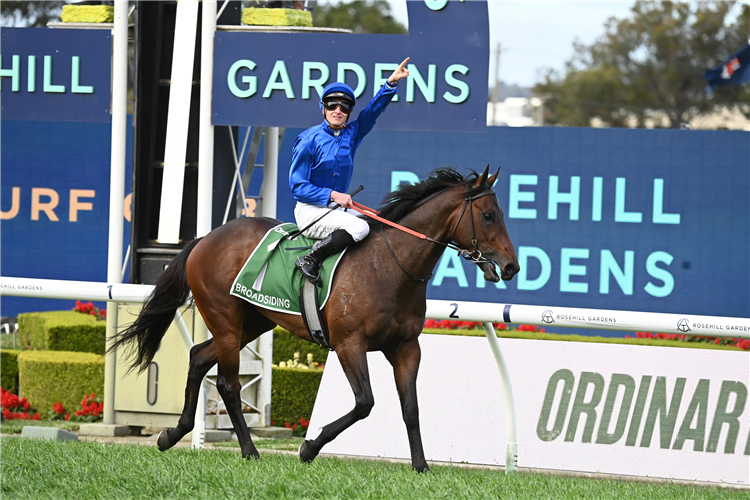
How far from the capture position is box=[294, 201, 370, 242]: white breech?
5.16m

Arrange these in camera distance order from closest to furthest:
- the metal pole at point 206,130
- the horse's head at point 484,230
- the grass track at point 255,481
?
1. the grass track at point 255,481
2. the horse's head at point 484,230
3. the metal pole at point 206,130

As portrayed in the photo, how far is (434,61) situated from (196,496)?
3985 mm

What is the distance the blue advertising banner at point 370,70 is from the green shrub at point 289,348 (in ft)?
9.56

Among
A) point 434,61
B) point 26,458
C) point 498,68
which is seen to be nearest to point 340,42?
point 434,61

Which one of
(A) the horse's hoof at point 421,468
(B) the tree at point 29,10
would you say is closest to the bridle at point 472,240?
(A) the horse's hoof at point 421,468

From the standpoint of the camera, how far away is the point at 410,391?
16.5 feet

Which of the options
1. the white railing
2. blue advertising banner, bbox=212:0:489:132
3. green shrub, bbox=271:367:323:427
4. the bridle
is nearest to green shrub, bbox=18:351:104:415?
green shrub, bbox=271:367:323:427

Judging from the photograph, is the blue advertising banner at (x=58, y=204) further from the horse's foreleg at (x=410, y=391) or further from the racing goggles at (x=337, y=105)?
the horse's foreleg at (x=410, y=391)

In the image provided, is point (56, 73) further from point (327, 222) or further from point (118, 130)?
point (327, 222)

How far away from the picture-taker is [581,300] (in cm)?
1170

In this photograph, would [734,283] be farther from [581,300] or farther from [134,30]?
[134,30]

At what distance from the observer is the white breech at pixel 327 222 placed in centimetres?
516

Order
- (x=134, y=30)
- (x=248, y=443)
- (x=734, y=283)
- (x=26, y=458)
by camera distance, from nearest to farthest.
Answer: (x=26, y=458) → (x=248, y=443) → (x=134, y=30) → (x=734, y=283)

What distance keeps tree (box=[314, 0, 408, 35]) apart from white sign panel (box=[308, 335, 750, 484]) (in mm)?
32517
